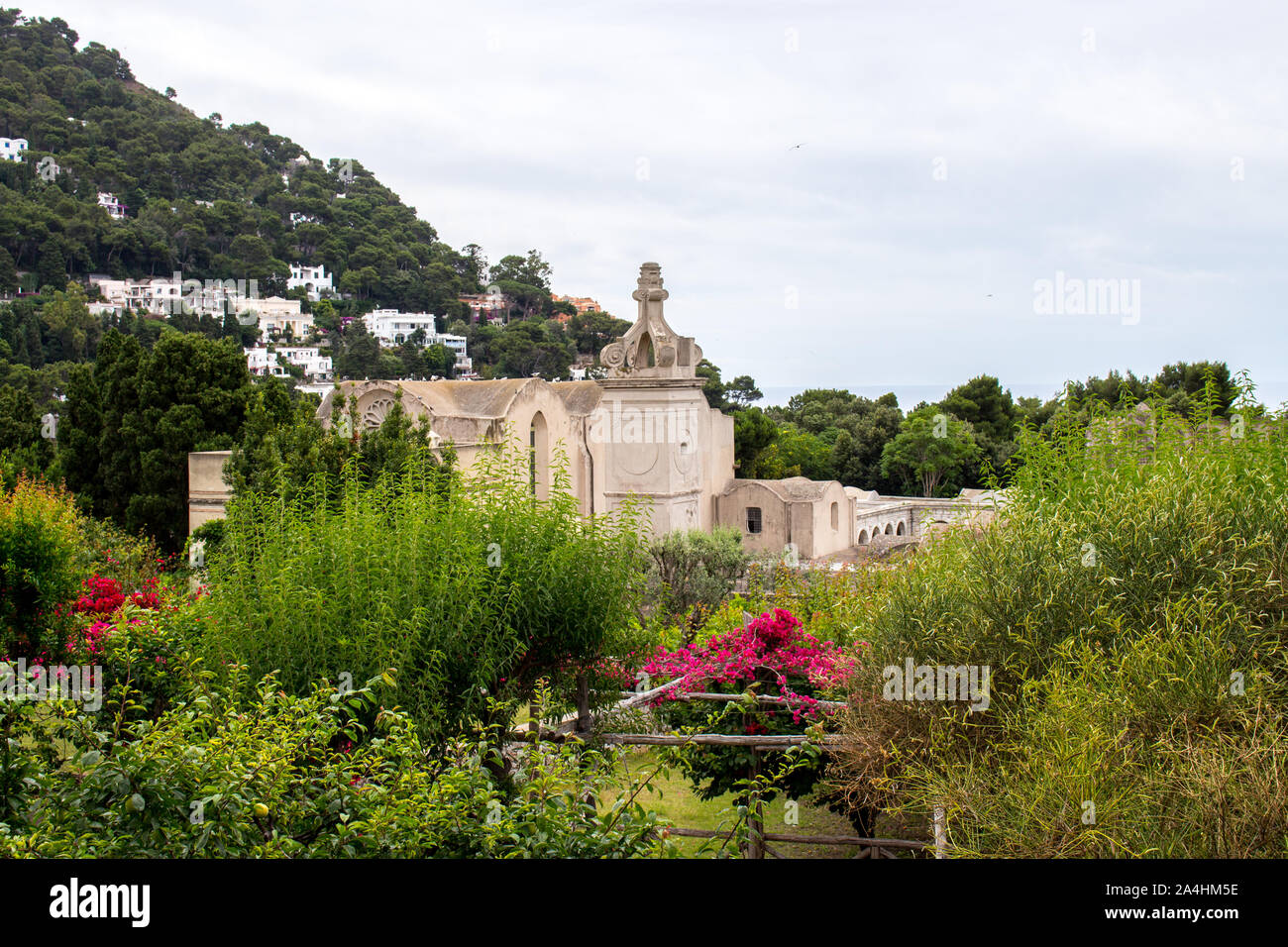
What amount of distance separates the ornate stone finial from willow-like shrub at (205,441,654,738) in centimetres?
1177

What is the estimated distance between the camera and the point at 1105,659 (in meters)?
6.60

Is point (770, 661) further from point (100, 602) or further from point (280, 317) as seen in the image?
point (280, 317)

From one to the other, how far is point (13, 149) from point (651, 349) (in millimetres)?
89184

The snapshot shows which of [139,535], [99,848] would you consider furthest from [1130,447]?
[139,535]

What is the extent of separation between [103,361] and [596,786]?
23.8 m

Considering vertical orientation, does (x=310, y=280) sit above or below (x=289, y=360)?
above

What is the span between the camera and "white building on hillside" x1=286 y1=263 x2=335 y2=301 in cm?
10685

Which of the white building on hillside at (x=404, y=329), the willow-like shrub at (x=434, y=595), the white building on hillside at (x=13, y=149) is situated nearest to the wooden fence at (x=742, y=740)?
the willow-like shrub at (x=434, y=595)

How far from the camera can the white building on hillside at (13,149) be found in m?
85.8

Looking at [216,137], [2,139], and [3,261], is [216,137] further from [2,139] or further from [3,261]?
[3,261]

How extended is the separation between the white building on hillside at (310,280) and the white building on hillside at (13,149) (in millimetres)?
24489

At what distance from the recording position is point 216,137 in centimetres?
12281
